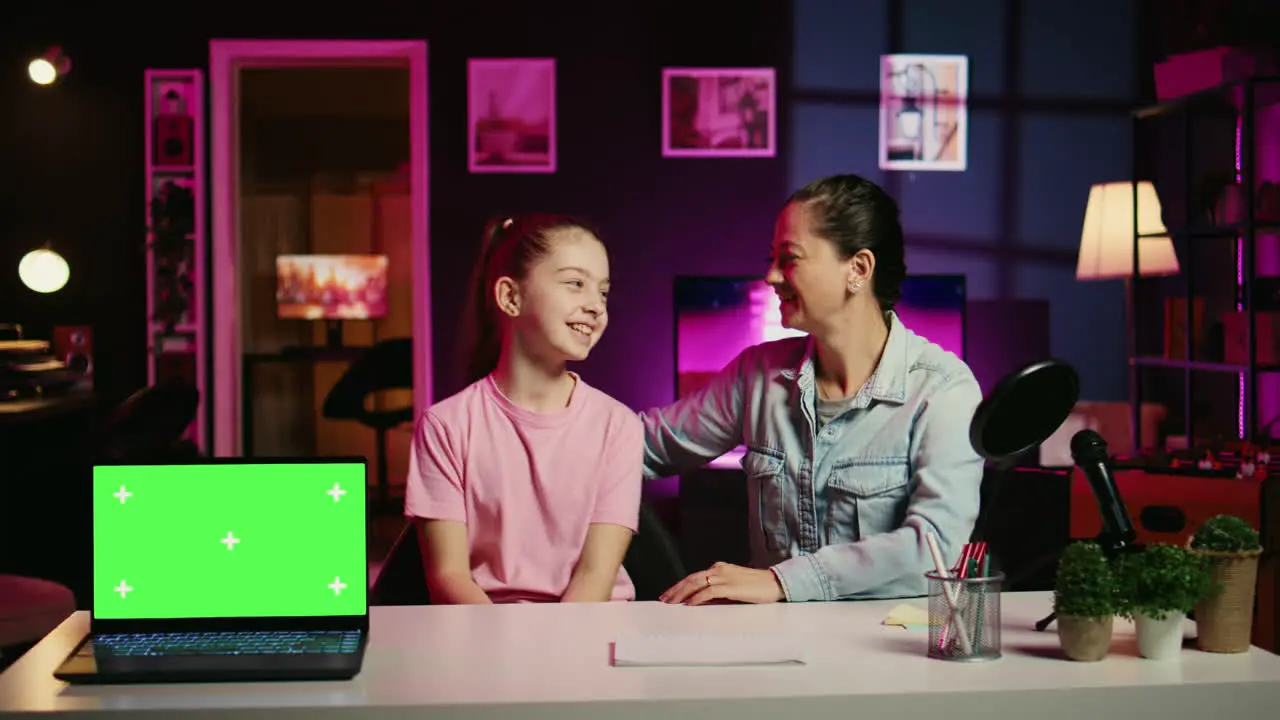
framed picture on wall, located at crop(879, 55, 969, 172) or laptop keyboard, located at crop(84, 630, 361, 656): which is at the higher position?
framed picture on wall, located at crop(879, 55, 969, 172)

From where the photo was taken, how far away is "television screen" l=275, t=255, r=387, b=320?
275 inches

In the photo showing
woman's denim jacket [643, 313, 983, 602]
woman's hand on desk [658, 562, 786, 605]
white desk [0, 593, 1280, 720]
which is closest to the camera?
white desk [0, 593, 1280, 720]

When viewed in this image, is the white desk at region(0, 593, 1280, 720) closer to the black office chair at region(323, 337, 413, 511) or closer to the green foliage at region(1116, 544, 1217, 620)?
the green foliage at region(1116, 544, 1217, 620)

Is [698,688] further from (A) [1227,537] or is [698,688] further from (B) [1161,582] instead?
(A) [1227,537]

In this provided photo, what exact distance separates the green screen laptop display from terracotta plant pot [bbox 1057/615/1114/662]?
83 centimetres

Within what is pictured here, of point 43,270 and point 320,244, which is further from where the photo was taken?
point 320,244

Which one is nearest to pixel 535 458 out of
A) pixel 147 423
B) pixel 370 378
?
pixel 147 423

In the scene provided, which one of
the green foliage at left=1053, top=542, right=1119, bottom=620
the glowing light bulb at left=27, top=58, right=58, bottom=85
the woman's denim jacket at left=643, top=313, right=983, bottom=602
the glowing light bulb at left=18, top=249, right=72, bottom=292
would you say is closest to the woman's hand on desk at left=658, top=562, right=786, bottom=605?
the woman's denim jacket at left=643, top=313, right=983, bottom=602

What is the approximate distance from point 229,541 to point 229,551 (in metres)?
0.01

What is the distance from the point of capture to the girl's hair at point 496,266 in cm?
218

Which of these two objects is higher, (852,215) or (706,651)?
(852,215)

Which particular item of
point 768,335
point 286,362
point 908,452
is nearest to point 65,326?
point 286,362

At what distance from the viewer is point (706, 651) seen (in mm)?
1532

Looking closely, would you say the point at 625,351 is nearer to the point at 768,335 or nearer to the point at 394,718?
the point at 768,335
